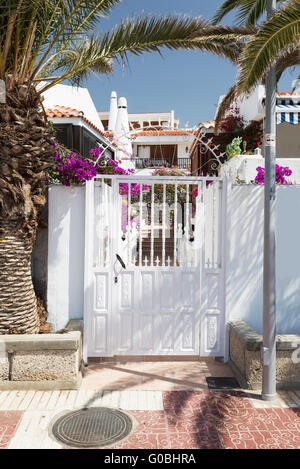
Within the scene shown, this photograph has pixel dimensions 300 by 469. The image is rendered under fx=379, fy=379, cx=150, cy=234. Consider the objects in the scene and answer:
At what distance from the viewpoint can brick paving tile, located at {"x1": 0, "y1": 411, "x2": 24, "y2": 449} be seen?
151 inches

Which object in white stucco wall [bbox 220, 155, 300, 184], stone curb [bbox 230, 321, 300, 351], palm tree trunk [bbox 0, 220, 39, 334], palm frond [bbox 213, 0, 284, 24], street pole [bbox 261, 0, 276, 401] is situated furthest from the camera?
white stucco wall [bbox 220, 155, 300, 184]

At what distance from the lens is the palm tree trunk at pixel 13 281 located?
5.31 meters

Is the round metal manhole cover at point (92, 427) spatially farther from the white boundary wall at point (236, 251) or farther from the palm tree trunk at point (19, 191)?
the white boundary wall at point (236, 251)

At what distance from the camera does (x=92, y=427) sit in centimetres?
417

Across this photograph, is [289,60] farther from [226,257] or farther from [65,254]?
[65,254]

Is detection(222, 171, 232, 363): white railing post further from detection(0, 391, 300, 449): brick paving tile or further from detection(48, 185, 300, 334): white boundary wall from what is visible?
detection(0, 391, 300, 449): brick paving tile

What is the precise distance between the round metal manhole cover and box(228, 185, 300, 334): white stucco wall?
2.58 meters

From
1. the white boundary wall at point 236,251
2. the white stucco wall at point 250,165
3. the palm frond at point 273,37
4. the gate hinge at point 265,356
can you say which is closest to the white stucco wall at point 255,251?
the white boundary wall at point 236,251

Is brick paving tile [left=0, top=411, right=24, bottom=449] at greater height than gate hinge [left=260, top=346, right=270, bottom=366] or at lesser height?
lesser

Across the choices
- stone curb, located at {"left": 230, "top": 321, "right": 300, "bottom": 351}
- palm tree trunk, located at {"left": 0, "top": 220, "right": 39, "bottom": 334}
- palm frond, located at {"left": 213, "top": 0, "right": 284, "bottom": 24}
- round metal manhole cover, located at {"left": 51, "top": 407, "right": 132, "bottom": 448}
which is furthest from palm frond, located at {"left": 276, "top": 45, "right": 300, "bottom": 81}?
round metal manhole cover, located at {"left": 51, "top": 407, "right": 132, "bottom": 448}

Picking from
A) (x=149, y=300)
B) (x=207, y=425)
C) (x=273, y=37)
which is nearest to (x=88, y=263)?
(x=149, y=300)

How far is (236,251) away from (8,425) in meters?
3.96
